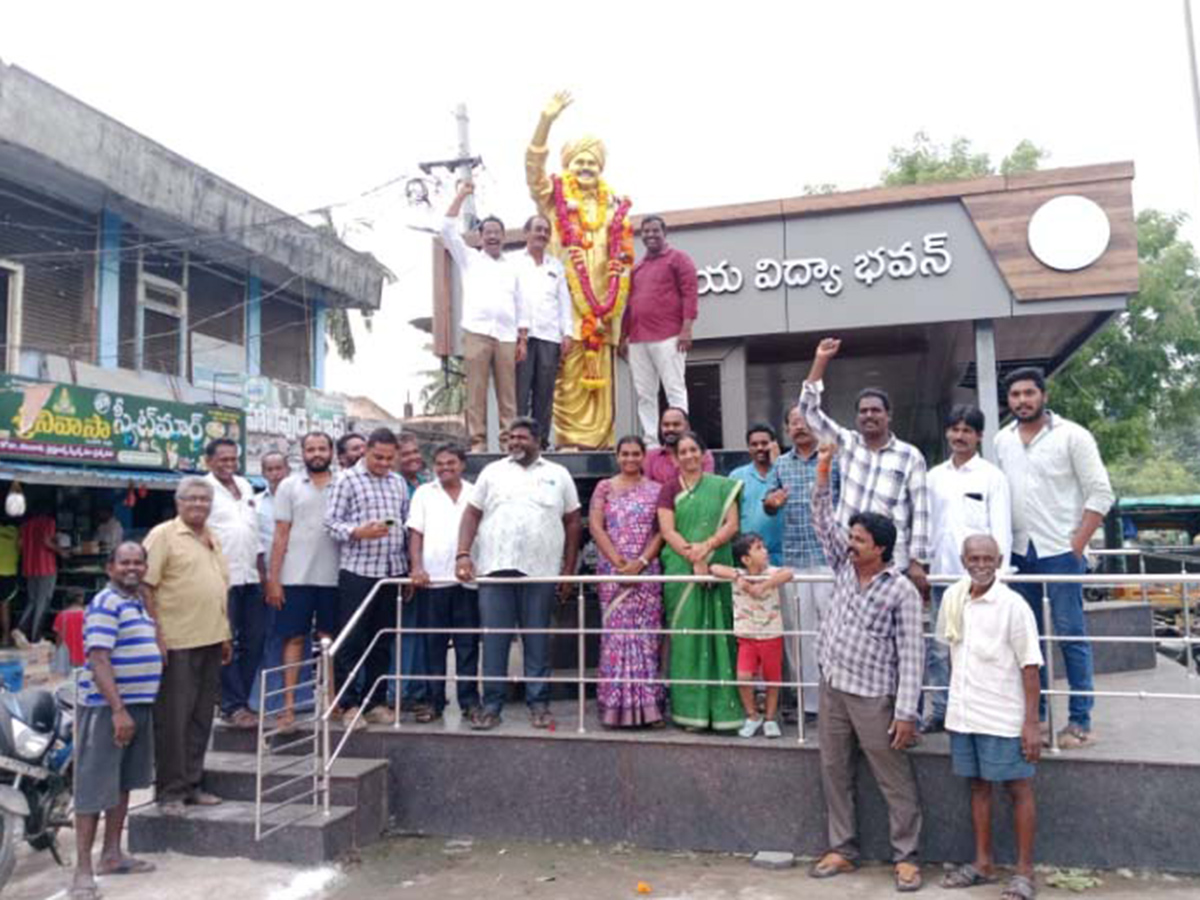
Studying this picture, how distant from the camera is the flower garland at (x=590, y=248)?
24.2 ft

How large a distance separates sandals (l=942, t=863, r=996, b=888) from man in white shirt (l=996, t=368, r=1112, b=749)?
0.81m

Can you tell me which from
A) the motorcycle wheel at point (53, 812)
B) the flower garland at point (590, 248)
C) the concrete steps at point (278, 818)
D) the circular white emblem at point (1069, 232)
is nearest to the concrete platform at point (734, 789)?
the concrete steps at point (278, 818)

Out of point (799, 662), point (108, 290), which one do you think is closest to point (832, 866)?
point (799, 662)

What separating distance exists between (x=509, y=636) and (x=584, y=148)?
13.3 ft

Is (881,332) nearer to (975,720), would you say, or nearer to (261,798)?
(975,720)

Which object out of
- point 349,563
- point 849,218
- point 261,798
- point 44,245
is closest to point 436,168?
point 44,245

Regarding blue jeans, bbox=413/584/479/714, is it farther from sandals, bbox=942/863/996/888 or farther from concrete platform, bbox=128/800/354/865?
sandals, bbox=942/863/996/888

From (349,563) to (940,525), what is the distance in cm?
318

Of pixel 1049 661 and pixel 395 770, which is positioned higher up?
pixel 1049 661

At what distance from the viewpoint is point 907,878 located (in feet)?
13.5

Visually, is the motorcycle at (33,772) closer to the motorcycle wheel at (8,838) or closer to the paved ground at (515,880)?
the motorcycle wheel at (8,838)

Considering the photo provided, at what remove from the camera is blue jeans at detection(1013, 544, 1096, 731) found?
464cm

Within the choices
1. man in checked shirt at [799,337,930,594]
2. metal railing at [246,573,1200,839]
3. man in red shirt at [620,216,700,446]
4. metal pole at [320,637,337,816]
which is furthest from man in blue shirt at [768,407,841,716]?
metal pole at [320,637,337,816]

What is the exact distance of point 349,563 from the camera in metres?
5.47
